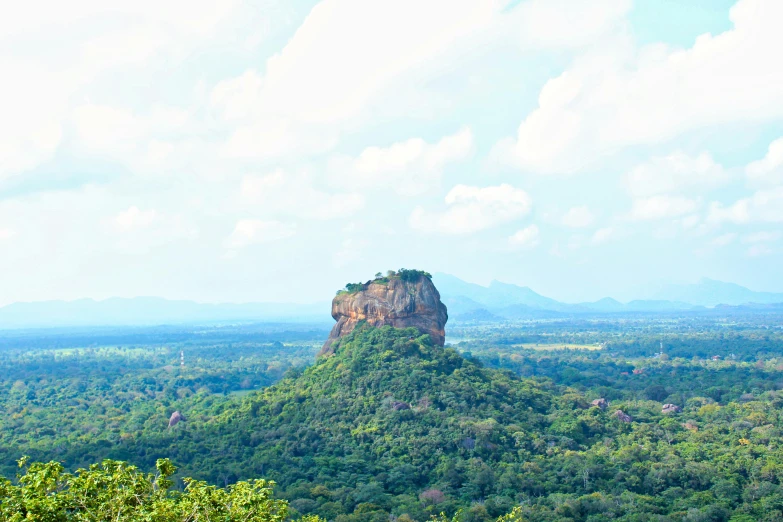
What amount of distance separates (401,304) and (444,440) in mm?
14582

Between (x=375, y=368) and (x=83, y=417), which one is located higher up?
(x=375, y=368)

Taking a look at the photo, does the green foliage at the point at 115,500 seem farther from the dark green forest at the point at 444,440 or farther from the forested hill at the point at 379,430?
the forested hill at the point at 379,430

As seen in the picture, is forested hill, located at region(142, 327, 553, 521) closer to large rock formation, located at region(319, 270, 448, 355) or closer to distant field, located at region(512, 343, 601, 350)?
large rock formation, located at region(319, 270, 448, 355)

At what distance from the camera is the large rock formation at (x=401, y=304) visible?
4841 centimetres

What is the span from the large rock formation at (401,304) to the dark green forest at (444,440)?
62.3 inches

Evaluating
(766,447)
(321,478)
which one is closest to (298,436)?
(321,478)

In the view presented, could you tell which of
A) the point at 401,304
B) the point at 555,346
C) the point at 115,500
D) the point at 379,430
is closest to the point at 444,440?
the point at 379,430

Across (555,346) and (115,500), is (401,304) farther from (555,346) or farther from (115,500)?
(555,346)

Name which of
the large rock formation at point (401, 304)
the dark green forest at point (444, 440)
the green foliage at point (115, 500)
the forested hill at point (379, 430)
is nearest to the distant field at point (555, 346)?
the dark green forest at point (444, 440)

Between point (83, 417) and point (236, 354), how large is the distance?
6223 centimetres

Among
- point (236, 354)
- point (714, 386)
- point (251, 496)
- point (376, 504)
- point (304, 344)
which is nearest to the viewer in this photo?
point (251, 496)

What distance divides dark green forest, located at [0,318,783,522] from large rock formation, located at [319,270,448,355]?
158cm

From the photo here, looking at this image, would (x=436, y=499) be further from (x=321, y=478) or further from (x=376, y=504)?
(x=321, y=478)

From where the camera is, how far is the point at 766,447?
1366 inches
